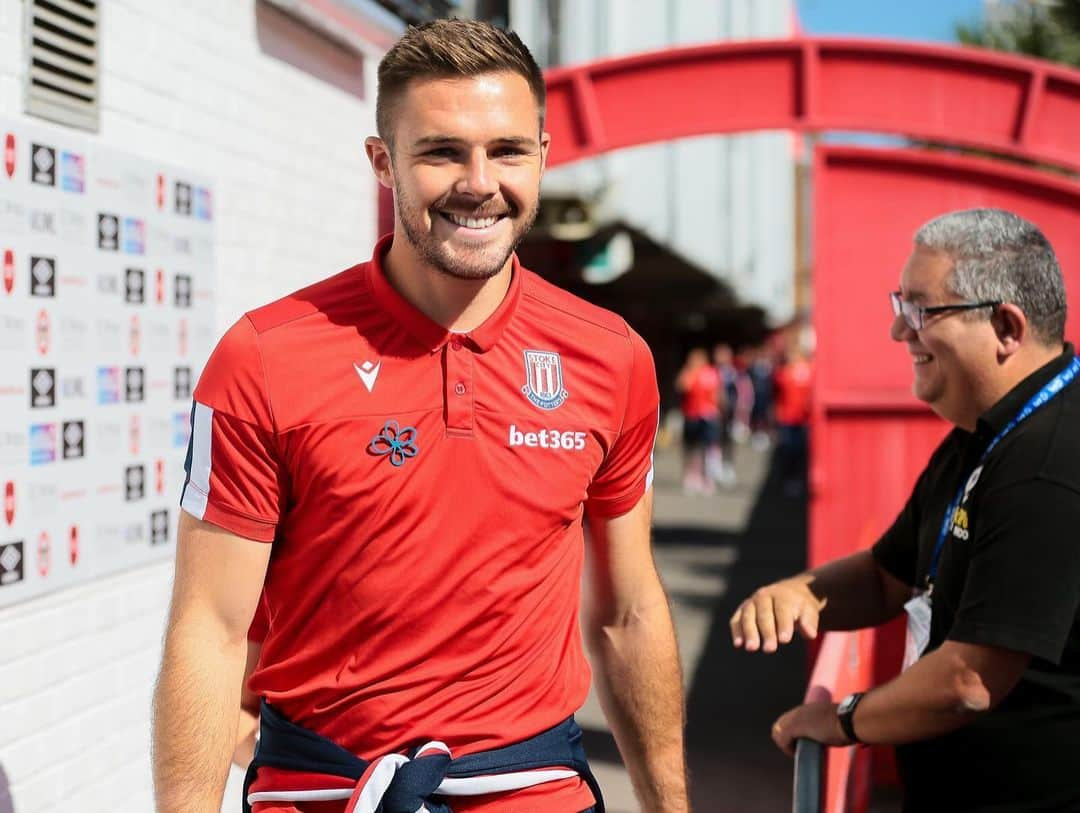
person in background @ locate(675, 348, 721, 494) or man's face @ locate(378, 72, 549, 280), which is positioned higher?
man's face @ locate(378, 72, 549, 280)

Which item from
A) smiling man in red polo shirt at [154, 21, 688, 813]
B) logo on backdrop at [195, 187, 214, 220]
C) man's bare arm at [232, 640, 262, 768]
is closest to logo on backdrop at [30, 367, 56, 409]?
logo on backdrop at [195, 187, 214, 220]

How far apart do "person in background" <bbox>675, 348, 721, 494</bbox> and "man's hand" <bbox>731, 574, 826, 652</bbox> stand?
1593 cm

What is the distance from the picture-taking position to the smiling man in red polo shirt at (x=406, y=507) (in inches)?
83.4

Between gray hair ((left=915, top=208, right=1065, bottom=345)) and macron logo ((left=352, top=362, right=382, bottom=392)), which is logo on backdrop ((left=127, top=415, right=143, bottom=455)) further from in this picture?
gray hair ((left=915, top=208, right=1065, bottom=345))

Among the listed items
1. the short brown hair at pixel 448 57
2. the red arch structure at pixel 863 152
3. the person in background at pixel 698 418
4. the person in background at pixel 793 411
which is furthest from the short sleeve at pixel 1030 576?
the person in background at pixel 698 418

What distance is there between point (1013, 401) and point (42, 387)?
2445 millimetres

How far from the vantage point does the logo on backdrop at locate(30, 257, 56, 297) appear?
3512mm

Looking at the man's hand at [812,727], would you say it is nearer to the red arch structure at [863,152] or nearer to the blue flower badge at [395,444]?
the blue flower badge at [395,444]

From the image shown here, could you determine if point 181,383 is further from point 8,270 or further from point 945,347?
point 945,347

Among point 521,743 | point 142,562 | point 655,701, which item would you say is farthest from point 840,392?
point 521,743

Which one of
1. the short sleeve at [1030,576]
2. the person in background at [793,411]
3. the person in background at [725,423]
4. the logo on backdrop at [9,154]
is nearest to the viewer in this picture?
the short sleeve at [1030,576]

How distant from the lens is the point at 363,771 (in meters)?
2.17

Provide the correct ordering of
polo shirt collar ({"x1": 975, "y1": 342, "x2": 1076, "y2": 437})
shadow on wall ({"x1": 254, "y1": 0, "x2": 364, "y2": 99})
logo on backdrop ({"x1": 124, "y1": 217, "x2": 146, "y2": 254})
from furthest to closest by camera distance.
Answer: shadow on wall ({"x1": 254, "y1": 0, "x2": 364, "y2": 99}) < logo on backdrop ({"x1": 124, "y1": 217, "x2": 146, "y2": 254}) < polo shirt collar ({"x1": 975, "y1": 342, "x2": 1076, "y2": 437})

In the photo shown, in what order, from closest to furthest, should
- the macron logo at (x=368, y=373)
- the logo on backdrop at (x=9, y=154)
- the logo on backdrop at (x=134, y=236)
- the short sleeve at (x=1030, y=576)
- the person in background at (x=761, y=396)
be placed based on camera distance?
the macron logo at (x=368, y=373), the short sleeve at (x=1030, y=576), the logo on backdrop at (x=9, y=154), the logo on backdrop at (x=134, y=236), the person in background at (x=761, y=396)
